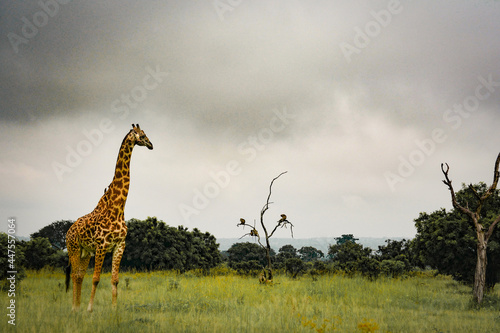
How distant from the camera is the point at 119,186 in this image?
10.6 meters

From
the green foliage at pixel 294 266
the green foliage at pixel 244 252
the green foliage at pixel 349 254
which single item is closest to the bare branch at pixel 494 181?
the green foliage at pixel 349 254

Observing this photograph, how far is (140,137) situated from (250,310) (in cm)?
603

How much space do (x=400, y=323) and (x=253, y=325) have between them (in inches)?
159

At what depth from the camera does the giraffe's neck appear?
1040 cm

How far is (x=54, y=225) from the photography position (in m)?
42.7

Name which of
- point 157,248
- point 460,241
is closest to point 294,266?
point 157,248

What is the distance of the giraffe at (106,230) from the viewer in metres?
9.92

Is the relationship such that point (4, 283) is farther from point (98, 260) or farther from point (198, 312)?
point (198, 312)

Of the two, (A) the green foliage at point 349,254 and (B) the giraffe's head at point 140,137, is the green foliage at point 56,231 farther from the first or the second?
(B) the giraffe's head at point 140,137

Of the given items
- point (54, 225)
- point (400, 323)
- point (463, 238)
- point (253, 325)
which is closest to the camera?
point (253, 325)

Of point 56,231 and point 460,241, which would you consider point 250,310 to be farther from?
point 56,231

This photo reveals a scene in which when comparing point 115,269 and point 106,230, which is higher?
point 106,230

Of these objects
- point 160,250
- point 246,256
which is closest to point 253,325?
point 160,250

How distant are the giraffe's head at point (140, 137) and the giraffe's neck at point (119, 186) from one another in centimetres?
27
